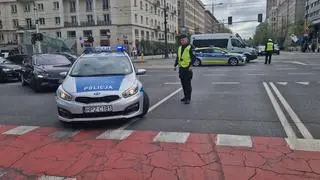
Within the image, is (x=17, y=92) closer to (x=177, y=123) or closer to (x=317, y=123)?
(x=177, y=123)

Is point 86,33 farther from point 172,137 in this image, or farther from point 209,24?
point 209,24

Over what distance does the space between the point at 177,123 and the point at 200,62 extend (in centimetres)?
1874

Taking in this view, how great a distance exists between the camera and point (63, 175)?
179 inches

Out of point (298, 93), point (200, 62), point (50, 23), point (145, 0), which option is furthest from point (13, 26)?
point (298, 93)

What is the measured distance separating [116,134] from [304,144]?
10.4 ft

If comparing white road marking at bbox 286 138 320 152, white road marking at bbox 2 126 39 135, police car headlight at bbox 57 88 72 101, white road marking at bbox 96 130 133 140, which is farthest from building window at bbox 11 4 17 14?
white road marking at bbox 286 138 320 152

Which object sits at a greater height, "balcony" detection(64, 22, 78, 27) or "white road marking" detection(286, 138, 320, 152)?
"balcony" detection(64, 22, 78, 27)

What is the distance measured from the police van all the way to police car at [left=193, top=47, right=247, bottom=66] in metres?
3.50

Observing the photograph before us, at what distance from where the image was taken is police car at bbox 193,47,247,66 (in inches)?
960

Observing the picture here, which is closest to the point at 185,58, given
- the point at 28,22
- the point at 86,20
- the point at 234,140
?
the point at 234,140

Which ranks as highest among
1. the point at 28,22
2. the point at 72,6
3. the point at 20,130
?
the point at 72,6

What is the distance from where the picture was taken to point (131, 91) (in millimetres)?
7059

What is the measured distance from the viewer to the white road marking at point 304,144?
530 cm

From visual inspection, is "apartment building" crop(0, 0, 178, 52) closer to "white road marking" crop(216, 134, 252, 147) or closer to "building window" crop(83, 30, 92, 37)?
"building window" crop(83, 30, 92, 37)
